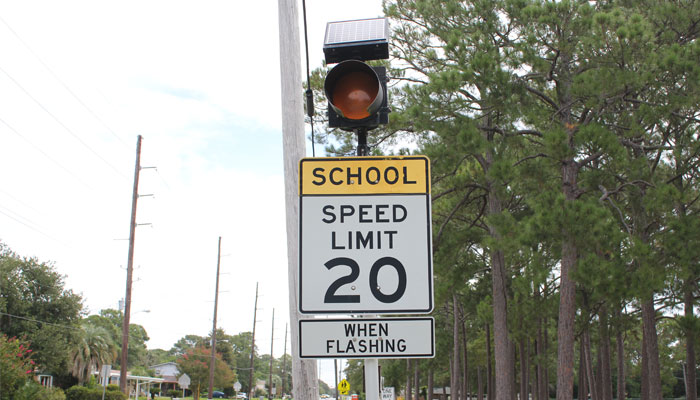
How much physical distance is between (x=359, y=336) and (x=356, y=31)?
2.07 metres

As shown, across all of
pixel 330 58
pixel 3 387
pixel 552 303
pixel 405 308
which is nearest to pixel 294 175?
pixel 330 58

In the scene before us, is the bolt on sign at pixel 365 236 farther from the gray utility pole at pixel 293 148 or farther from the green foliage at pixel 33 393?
the green foliage at pixel 33 393

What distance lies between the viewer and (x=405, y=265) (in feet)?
11.3

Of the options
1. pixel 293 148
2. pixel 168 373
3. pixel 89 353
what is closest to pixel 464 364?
pixel 89 353

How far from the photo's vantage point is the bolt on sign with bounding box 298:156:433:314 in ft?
11.2

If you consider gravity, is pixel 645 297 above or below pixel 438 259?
below

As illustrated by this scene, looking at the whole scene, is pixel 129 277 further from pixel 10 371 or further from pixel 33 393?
pixel 10 371

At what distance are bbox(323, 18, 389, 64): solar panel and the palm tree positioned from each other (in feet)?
132

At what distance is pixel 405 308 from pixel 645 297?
44.7ft

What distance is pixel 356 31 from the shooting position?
433cm

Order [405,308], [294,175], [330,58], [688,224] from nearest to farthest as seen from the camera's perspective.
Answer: [405,308]
[330,58]
[294,175]
[688,224]

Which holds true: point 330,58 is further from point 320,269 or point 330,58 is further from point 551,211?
point 551,211

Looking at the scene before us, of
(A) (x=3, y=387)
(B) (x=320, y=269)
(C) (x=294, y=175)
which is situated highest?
(C) (x=294, y=175)

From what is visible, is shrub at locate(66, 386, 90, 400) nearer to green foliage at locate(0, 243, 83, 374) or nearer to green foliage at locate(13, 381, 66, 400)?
green foliage at locate(0, 243, 83, 374)
